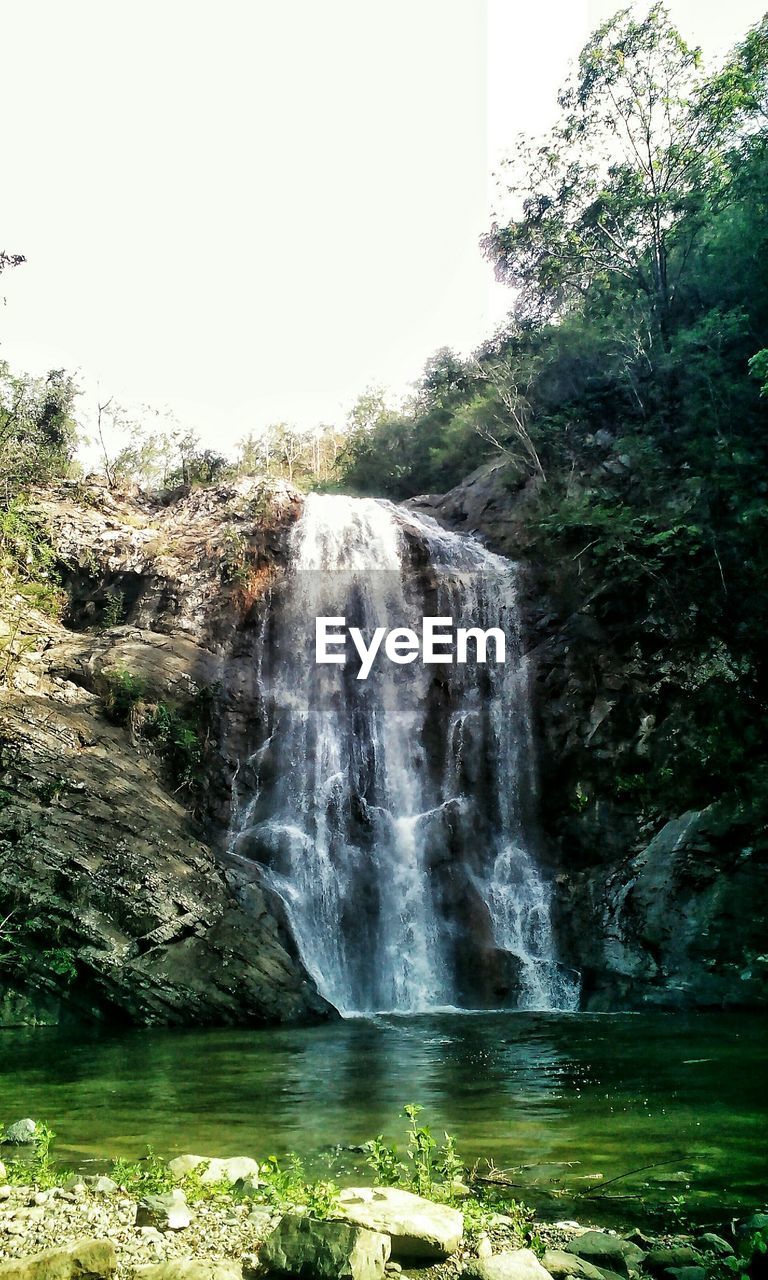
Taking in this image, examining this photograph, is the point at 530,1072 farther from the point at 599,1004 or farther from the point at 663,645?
the point at 663,645

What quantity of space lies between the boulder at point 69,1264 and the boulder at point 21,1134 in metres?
2.59

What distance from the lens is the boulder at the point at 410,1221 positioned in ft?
13.7

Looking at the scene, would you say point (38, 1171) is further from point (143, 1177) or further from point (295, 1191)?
A: point (295, 1191)

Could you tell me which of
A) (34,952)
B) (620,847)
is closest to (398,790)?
(620,847)

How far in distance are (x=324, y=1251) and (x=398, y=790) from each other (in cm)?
1461

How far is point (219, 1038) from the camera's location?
12258 mm

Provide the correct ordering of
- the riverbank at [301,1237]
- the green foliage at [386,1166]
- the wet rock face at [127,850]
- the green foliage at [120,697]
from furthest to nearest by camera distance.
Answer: the green foliage at [120,697], the wet rock face at [127,850], the green foliage at [386,1166], the riverbank at [301,1237]

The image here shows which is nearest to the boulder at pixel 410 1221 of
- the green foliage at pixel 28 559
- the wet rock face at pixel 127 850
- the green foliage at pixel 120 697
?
the wet rock face at pixel 127 850

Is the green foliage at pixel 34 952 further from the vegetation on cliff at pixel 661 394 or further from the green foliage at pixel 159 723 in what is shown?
the vegetation on cliff at pixel 661 394

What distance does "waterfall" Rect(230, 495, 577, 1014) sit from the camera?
16.0 meters

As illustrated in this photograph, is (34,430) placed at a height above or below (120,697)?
above

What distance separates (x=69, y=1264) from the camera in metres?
3.87

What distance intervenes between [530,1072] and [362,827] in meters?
8.78

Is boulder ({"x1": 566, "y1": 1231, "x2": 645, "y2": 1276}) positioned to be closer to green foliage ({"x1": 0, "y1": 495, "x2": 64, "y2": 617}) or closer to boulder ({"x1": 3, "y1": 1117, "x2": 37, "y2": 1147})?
boulder ({"x1": 3, "y1": 1117, "x2": 37, "y2": 1147})
